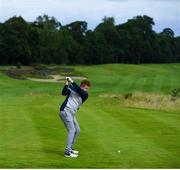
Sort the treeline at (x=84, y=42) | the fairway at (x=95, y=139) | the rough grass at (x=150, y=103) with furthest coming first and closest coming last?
1. the treeline at (x=84, y=42)
2. the rough grass at (x=150, y=103)
3. the fairway at (x=95, y=139)

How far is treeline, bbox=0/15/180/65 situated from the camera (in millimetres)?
87938

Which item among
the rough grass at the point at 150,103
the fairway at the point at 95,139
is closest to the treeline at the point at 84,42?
the rough grass at the point at 150,103

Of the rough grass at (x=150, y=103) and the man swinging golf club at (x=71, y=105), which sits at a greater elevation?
the man swinging golf club at (x=71, y=105)

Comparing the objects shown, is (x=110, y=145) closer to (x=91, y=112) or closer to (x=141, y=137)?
(x=141, y=137)

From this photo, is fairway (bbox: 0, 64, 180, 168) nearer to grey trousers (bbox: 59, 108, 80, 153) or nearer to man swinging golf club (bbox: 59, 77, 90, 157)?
grey trousers (bbox: 59, 108, 80, 153)

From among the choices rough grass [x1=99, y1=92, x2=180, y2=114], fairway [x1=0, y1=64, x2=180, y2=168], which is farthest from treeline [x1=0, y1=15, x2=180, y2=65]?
fairway [x1=0, y1=64, x2=180, y2=168]

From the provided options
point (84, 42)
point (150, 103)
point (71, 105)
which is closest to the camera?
point (71, 105)

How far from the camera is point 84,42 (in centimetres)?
10606

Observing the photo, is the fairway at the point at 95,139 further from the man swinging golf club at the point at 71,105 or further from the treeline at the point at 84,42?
the treeline at the point at 84,42

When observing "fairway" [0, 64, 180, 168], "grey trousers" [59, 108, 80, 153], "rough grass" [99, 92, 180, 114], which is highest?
"grey trousers" [59, 108, 80, 153]

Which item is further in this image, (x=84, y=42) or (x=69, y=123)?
(x=84, y=42)

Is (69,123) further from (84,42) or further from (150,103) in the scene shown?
(84,42)

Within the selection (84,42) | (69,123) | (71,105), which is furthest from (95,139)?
(84,42)

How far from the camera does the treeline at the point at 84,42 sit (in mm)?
87938
